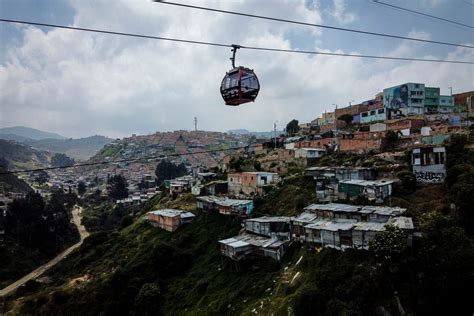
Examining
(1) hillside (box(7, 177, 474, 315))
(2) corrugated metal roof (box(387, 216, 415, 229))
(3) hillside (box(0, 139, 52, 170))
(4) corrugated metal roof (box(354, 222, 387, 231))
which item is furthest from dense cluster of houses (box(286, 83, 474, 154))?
(3) hillside (box(0, 139, 52, 170))

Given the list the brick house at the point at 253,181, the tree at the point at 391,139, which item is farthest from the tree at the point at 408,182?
the brick house at the point at 253,181

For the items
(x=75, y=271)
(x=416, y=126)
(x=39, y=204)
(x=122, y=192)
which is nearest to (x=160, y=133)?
(x=122, y=192)

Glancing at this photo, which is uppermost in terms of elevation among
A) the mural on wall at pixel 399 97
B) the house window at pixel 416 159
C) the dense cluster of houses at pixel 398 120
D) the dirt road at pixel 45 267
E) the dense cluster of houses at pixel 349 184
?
the mural on wall at pixel 399 97

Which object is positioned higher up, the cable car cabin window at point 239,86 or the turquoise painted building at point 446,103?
the turquoise painted building at point 446,103

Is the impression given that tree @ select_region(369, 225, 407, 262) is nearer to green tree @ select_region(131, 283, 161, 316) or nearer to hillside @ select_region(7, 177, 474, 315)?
hillside @ select_region(7, 177, 474, 315)

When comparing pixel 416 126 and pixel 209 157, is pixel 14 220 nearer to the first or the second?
pixel 416 126

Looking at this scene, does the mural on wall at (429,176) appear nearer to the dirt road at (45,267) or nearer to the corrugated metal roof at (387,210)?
the corrugated metal roof at (387,210)
